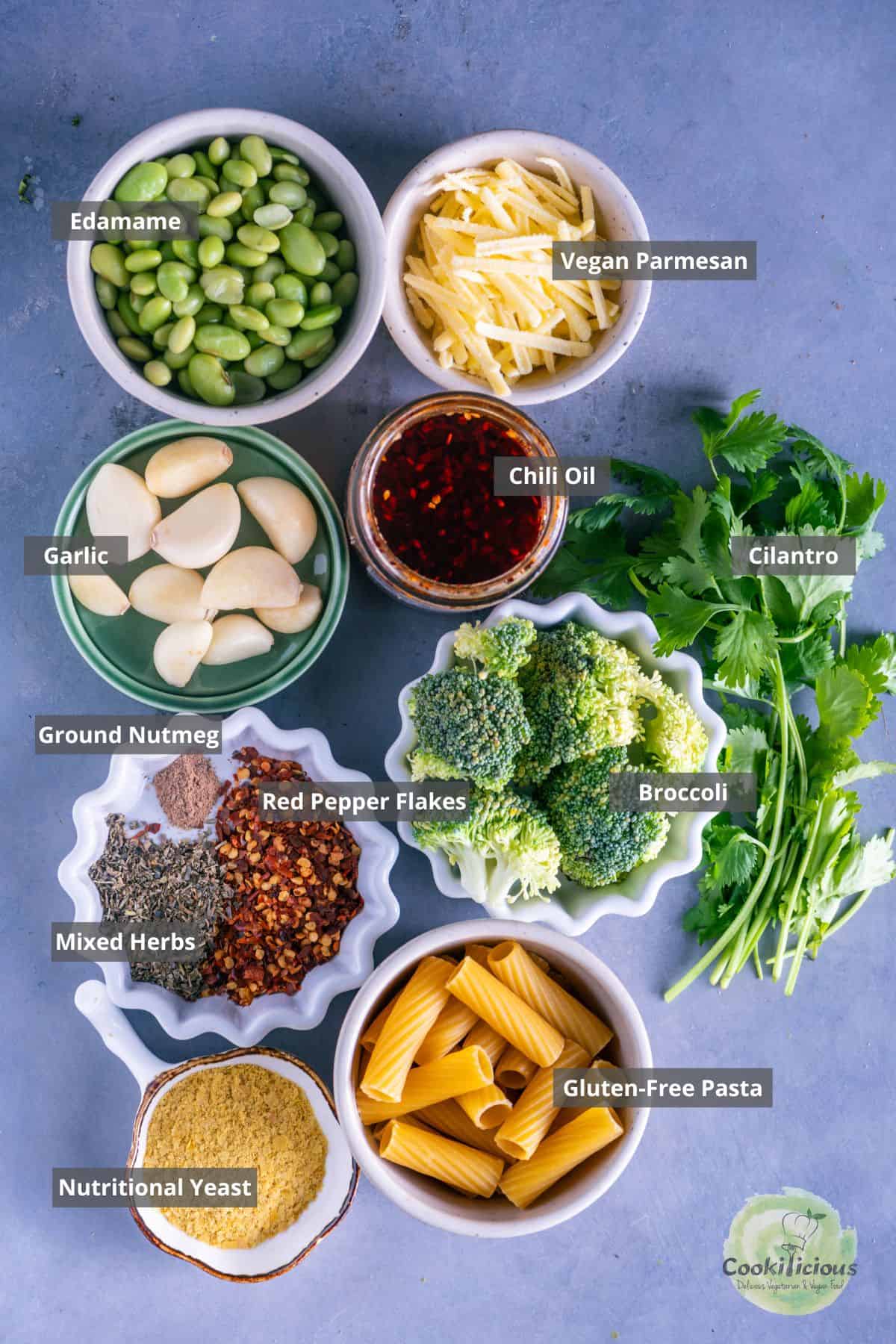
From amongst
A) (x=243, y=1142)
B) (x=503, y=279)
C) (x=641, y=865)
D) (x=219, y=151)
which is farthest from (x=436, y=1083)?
(x=219, y=151)

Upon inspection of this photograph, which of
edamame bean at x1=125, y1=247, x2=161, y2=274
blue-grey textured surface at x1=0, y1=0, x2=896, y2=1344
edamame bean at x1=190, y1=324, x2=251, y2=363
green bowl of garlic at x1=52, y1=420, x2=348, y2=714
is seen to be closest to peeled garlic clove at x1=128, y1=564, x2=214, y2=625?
green bowl of garlic at x1=52, y1=420, x2=348, y2=714

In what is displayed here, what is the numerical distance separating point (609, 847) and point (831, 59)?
1481mm

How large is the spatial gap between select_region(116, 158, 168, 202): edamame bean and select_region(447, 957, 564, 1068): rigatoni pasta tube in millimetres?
1209

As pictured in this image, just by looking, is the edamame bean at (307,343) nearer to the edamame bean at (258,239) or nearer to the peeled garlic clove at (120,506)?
the edamame bean at (258,239)

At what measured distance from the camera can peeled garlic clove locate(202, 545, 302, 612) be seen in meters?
1.68

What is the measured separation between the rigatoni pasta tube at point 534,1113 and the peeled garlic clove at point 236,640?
2.56 ft

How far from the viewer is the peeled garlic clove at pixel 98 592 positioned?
5.54 ft

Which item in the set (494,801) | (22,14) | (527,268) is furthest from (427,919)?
(22,14)

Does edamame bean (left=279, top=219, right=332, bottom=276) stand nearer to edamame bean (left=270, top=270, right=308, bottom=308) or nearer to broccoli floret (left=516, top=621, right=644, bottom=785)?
edamame bean (left=270, top=270, right=308, bottom=308)

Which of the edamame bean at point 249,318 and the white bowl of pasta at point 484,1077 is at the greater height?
the edamame bean at point 249,318

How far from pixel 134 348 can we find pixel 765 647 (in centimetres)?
107

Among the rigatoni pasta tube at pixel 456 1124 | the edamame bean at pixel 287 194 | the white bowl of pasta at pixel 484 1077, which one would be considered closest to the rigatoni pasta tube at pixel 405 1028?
the white bowl of pasta at pixel 484 1077

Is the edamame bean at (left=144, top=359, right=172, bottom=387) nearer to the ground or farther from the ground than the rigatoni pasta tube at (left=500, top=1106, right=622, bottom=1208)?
farther from the ground

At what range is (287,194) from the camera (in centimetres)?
160
